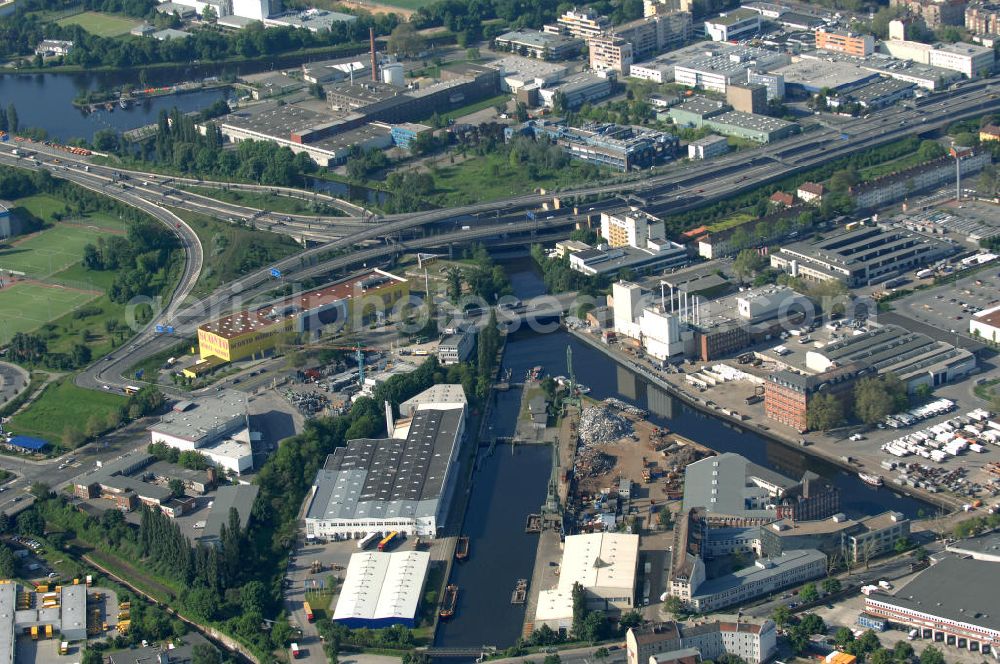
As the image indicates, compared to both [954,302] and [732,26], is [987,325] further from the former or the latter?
[732,26]

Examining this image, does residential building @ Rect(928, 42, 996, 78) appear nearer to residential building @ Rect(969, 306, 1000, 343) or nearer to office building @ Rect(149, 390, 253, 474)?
residential building @ Rect(969, 306, 1000, 343)

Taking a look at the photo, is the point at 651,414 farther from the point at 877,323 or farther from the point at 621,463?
the point at 877,323

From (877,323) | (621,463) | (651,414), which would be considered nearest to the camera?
(621,463)

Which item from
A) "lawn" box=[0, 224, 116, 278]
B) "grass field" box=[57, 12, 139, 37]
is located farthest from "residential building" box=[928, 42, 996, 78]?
"grass field" box=[57, 12, 139, 37]

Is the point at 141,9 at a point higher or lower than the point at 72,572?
higher

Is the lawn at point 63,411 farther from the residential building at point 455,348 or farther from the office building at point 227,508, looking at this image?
the residential building at point 455,348

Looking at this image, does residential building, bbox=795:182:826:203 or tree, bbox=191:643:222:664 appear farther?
residential building, bbox=795:182:826:203

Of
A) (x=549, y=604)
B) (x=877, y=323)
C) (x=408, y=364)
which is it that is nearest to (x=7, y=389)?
(x=408, y=364)
